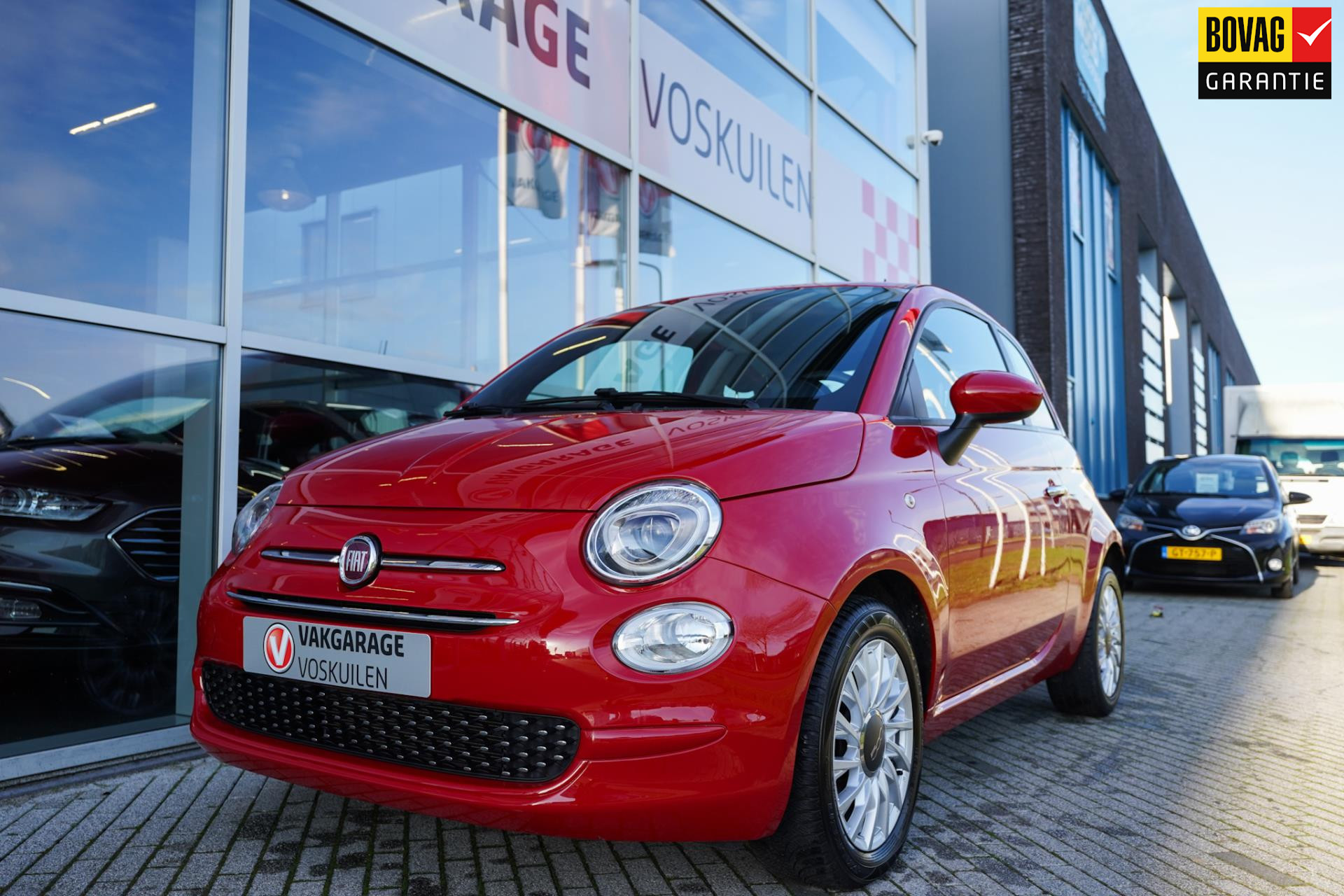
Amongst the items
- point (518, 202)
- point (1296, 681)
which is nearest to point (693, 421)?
point (518, 202)

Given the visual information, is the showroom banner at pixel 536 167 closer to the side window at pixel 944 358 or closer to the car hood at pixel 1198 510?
the side window at pixel 944 358

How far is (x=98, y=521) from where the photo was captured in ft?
12.7

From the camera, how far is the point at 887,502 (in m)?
2.72

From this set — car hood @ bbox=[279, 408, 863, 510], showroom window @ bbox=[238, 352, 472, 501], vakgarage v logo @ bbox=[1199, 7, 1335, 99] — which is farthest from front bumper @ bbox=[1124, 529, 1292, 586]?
vakgarage v logo @ bbox=[1199, 7, 1335, 99]

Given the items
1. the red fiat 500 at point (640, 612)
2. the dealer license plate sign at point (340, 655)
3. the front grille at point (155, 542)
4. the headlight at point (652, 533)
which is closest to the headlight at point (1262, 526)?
the red fiat 500 at point (640, 612)

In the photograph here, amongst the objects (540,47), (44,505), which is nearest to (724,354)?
(44,505)

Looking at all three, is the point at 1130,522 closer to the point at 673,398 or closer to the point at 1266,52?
the point at 673,398

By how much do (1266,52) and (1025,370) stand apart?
17.2 m

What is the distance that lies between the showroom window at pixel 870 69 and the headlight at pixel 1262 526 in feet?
17.9

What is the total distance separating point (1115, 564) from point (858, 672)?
2953mm

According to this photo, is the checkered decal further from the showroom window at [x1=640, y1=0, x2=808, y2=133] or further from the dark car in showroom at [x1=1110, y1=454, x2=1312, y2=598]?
the dark car in showroom at [x1=1110, y1=454, x2=1312, y2=598]

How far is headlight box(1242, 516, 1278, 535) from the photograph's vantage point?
1046 cm

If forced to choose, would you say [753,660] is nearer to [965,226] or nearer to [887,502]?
[887,502]

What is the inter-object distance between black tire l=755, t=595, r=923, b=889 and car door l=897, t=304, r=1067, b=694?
22.3 inches
